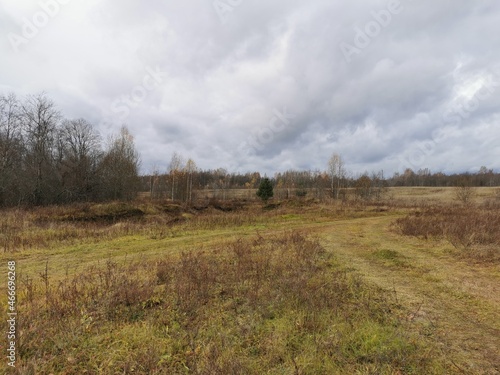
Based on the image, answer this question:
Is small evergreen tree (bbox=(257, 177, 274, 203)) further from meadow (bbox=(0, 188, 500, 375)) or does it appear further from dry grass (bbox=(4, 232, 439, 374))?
A: dry grass (bbox=(4, 232, 439, 374))

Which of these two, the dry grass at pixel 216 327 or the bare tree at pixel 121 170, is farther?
the bare tree at pixel 121 170

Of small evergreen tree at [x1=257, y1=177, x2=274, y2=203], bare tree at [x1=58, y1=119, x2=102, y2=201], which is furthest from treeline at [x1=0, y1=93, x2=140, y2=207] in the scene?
small evergreen tree at [x1=257, y1=177, x2=274, y2=203]

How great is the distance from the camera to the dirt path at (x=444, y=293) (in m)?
4.06

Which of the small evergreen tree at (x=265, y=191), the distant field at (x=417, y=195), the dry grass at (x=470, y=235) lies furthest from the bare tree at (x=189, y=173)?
the dry grass at (x=470, y=235)

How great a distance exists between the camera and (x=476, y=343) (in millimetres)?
4238

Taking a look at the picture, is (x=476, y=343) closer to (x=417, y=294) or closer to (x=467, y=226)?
(x=417, y=294)

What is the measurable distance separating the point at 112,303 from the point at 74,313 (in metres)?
0.67

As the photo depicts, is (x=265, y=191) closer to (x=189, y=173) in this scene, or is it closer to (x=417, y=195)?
(x=189, y=173)

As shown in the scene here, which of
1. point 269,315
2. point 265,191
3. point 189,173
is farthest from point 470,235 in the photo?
point 189,173

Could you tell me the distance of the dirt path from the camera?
13.3ft

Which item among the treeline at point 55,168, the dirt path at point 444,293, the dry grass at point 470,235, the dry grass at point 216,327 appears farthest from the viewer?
the treeline at point 55,168

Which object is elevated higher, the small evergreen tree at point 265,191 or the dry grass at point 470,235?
the small evergreen tree at point 265,191

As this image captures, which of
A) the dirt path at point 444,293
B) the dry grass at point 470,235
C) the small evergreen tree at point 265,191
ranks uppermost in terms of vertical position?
the small evergreen tree at point 265,191

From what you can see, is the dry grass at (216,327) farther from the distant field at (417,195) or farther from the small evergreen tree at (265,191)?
the distant field at (417,195)
